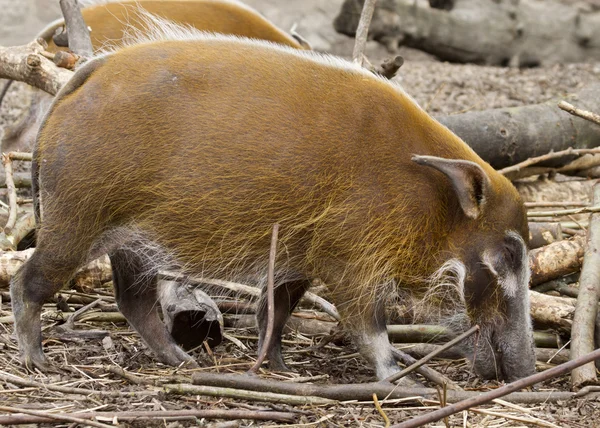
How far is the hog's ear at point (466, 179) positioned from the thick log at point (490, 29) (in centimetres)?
796

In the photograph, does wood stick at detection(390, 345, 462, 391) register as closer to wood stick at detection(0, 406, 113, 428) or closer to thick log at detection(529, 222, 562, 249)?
wood stick at detection(0, 406, 113, 428)

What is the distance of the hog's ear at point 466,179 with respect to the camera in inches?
141

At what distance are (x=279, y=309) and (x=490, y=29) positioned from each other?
8455mm

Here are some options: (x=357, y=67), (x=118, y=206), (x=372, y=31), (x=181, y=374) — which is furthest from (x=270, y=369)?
(x=372, y=31)

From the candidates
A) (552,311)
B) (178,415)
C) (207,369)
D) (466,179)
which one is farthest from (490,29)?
(178,415)

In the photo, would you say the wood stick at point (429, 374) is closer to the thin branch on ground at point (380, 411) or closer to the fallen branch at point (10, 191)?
the thin branch on ground at point (380, 411)

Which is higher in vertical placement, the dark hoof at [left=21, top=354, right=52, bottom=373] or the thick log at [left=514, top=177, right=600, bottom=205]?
the thick log at [left=514, top=177, right=600, bottom=205]

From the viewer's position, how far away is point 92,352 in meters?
3.99

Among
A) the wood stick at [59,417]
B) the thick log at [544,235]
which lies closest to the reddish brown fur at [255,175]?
the wood stick at [59,417]

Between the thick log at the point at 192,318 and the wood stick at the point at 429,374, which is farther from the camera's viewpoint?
the thick log at the point at 192,318

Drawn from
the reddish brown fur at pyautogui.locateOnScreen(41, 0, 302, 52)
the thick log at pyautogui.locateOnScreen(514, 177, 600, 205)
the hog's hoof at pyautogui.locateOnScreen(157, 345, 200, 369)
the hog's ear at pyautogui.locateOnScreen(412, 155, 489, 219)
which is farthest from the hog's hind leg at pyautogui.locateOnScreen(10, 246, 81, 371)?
the thick log at pyautogui.locateOnScreen(514, 177, 600, 205)

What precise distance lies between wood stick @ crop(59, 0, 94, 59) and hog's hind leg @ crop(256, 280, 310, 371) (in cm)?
192

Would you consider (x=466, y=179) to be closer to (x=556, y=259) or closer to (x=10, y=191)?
(x=556, y=259)

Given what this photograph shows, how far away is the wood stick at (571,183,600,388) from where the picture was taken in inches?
144
